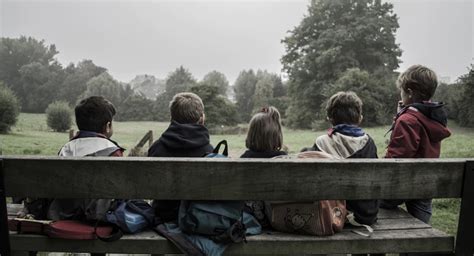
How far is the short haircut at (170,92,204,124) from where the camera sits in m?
2.29

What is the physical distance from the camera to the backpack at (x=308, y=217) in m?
1.63

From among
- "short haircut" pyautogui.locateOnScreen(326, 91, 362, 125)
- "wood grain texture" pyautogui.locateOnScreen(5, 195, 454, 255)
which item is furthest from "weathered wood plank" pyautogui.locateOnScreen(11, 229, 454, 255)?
"short haircut" pyautogui.locateOnScreen(326, 91, 362, 125)

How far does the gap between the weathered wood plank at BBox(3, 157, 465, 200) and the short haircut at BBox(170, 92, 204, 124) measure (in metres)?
0.83

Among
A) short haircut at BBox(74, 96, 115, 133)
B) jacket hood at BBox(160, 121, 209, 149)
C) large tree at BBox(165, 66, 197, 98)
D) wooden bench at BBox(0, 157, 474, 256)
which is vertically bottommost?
wooden bench at BBox(0, 157, 474, 256)

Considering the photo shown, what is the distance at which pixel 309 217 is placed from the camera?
1.64 meters

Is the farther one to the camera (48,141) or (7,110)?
(48,141)

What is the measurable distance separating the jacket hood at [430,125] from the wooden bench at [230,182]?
1.83 ft

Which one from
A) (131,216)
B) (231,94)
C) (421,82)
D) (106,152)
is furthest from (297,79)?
(131,216)

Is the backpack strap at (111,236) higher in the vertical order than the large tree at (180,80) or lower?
lower

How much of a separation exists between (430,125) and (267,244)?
118cm

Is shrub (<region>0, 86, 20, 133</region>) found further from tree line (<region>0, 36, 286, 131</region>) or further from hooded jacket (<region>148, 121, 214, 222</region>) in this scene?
hooded jacket (<region>148, 121, 214, 222</region>)

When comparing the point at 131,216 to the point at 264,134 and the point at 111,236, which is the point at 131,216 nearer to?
the point at 111,236

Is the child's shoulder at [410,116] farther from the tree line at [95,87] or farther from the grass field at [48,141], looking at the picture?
the tree line at [95,87]

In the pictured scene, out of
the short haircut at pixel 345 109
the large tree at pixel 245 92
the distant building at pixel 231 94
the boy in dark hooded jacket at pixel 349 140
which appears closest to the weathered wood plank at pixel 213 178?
the boy in dark hooded jacket at pixel 349 140
